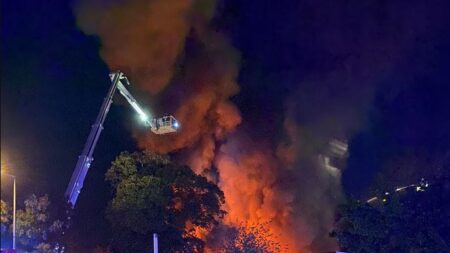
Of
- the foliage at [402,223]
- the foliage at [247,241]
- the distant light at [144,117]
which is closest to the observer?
the foliage at [402,223]

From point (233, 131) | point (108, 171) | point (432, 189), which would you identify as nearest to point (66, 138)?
point (108, 171)

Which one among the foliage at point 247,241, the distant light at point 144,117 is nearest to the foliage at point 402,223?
the foliage at point 247,241

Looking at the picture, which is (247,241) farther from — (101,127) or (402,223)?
(101,127)

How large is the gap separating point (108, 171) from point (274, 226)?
15460 mm

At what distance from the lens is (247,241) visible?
125 feet

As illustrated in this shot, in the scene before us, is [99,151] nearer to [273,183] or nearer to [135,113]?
[135,113]

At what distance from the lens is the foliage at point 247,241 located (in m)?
37.7

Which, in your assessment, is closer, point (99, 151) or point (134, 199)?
point (134, 199)

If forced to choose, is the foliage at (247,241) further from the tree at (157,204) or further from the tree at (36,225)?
the tree at (36,225)

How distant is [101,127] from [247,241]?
10.7 m

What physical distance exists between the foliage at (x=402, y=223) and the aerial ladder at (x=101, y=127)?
1388 centimetres

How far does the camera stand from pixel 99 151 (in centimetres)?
4000

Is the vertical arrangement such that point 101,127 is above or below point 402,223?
above

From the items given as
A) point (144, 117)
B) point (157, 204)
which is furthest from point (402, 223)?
point (144, 117)
